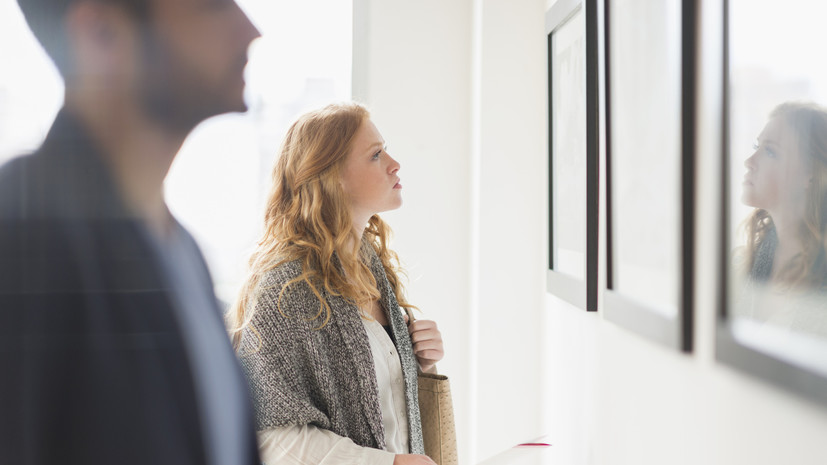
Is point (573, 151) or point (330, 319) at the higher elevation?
point (573, 151)

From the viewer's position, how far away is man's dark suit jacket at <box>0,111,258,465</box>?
0.21m

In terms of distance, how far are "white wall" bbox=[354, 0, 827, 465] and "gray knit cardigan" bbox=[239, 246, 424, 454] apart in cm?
45

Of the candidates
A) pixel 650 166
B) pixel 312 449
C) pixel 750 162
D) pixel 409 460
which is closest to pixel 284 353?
pixel 312 449

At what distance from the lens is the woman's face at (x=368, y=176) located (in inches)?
56.5

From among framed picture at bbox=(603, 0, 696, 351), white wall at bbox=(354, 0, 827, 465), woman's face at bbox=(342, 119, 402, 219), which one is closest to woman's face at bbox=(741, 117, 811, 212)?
Result: framed picture at bbox=(603, 0, 696, 351)

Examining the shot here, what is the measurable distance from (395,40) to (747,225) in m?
1.73

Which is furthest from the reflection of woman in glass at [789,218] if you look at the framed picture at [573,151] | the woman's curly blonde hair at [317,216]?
the woman's curly blonde hair at [317,216]

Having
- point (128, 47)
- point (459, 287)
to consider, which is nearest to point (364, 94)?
point (459, 287)

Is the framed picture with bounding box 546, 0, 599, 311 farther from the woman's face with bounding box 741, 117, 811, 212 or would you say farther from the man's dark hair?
the man's dark hair

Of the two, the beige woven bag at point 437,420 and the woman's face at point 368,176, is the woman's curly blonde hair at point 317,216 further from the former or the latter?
the beige woven bag at point 437,420

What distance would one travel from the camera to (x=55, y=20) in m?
0.22

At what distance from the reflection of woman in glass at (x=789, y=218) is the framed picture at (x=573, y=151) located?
61 centimetres

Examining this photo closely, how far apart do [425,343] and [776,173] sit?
3.12 feet

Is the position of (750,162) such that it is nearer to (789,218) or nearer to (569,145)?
(789,218)
